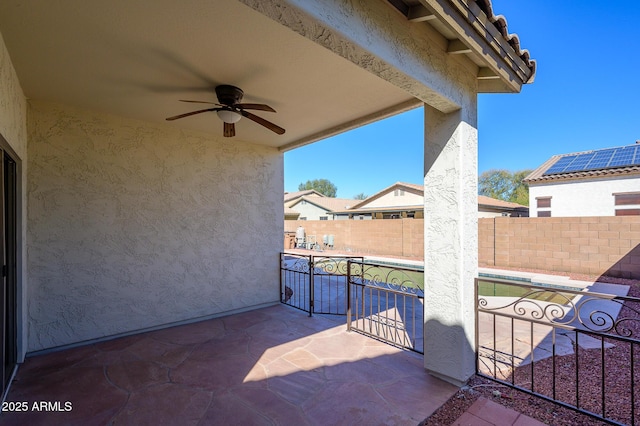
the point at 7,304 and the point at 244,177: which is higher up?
the point at 244,177

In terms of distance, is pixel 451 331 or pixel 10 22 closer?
pixel 10 22

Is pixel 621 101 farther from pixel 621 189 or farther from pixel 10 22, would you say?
pixel 10 22

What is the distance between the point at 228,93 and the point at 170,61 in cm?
61

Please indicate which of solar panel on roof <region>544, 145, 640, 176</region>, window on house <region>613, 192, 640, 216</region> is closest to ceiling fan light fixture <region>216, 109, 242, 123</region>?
solar panel on roof <region>544, 145, 640, 176</region>

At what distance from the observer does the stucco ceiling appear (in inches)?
75.3

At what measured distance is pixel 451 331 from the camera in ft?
8.84

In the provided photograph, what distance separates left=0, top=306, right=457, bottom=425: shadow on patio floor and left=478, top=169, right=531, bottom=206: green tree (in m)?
32.2

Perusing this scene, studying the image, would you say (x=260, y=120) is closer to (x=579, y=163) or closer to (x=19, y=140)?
(x=19, y=140)

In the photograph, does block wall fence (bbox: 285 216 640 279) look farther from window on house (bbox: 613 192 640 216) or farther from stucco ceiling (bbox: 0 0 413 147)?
stucco ceiling (bbox: 0 0 413 147)

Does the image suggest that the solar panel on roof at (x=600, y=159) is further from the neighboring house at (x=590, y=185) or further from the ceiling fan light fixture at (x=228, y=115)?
the ceiling fan light fixture at (x=228, y=115)

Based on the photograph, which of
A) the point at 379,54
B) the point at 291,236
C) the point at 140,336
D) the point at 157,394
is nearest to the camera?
the point at 379,54

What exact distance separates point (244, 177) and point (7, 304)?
3.29m

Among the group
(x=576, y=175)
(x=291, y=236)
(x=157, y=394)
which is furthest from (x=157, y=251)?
(x=576, y=175)

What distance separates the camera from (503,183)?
3100 cm
